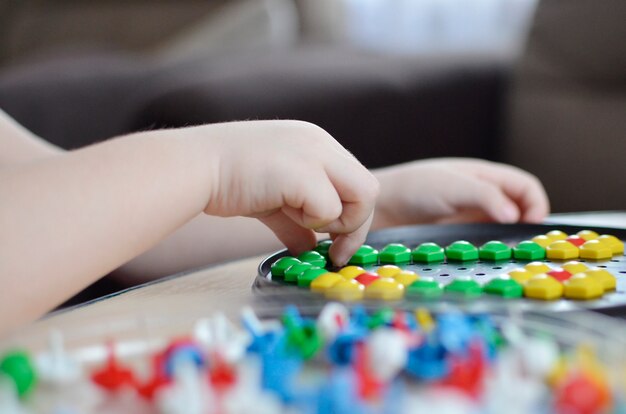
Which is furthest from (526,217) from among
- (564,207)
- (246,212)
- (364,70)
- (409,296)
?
(364,70)

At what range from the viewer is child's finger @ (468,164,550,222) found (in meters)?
0.79

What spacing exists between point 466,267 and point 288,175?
122 mm

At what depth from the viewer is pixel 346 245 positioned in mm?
563

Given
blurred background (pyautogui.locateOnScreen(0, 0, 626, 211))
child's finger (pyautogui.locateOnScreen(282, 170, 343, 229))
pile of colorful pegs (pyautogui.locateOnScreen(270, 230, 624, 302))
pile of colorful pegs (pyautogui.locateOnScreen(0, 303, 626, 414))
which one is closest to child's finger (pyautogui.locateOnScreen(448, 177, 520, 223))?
pile of colorful pegs (pyautogui.locateOnScreen(270, 230, 624, 302))

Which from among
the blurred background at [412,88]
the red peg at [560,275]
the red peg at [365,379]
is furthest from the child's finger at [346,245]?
the blurred background at [412,88]

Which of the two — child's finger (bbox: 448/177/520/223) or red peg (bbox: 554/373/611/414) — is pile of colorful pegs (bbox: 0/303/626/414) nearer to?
red peg (bbox: 554/373/611/414)

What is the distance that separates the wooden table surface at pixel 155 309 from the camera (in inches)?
14.0

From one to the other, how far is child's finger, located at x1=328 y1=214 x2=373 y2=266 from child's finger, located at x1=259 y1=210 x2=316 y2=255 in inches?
1.4

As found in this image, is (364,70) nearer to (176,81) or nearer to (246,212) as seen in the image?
(176,81)

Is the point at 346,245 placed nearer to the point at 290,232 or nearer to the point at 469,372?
the point at 290,232

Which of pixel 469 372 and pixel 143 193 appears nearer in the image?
pixel 469 372

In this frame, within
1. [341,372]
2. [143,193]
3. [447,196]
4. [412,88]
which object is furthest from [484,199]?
[412,88]

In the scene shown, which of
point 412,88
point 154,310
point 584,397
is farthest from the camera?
point 412,88

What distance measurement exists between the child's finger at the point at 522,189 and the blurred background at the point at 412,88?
569 millimetres
